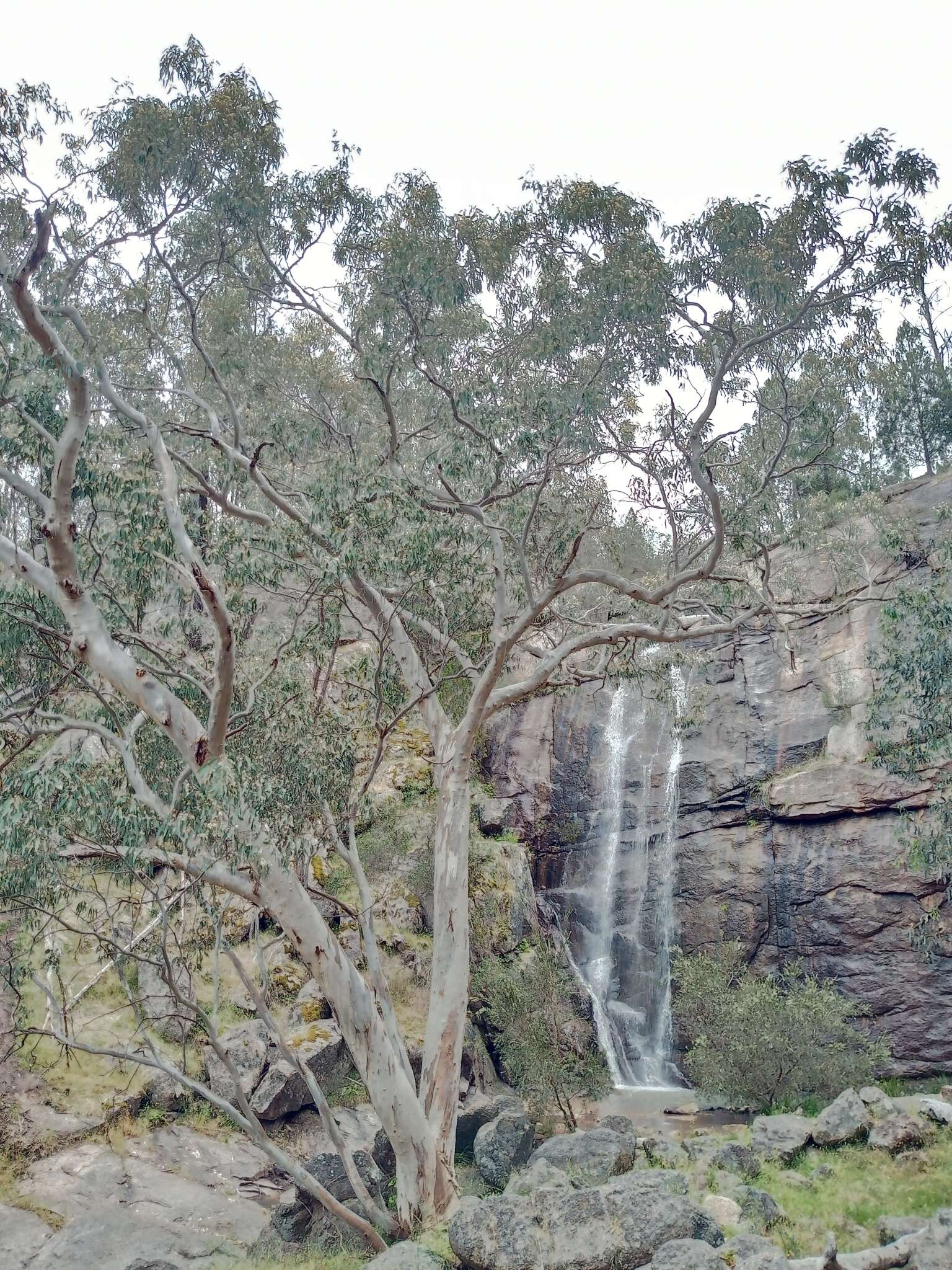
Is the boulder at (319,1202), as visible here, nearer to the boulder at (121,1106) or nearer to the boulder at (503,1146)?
the boulder at (503,1146)

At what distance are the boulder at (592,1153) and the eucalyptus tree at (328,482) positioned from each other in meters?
1.69

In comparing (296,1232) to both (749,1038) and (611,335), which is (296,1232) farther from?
(611,335)

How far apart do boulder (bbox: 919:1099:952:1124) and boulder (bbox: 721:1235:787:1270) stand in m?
5.08

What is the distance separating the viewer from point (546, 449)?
552 inches

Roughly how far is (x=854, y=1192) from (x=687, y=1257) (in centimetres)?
402

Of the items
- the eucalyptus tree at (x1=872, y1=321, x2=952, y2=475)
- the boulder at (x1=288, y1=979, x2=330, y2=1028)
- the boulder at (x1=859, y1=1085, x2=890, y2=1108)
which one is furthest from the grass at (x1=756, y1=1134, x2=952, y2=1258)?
the eucalyptus tree at (x1=872, y1=321, x2=952, y2=475)

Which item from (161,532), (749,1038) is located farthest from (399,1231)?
(161,532)

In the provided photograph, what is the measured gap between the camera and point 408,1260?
8938 mm

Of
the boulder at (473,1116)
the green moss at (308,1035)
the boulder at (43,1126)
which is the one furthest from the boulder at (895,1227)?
the boulder at (43,1126)

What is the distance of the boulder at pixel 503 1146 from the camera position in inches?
504

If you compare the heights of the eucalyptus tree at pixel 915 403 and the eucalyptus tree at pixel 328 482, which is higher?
the eucalyptus tree at pixel 915 403

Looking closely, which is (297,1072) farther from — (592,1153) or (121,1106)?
(592,1153)

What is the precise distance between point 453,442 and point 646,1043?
40.3 ft

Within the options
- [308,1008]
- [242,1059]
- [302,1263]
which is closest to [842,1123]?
[302,1263]
